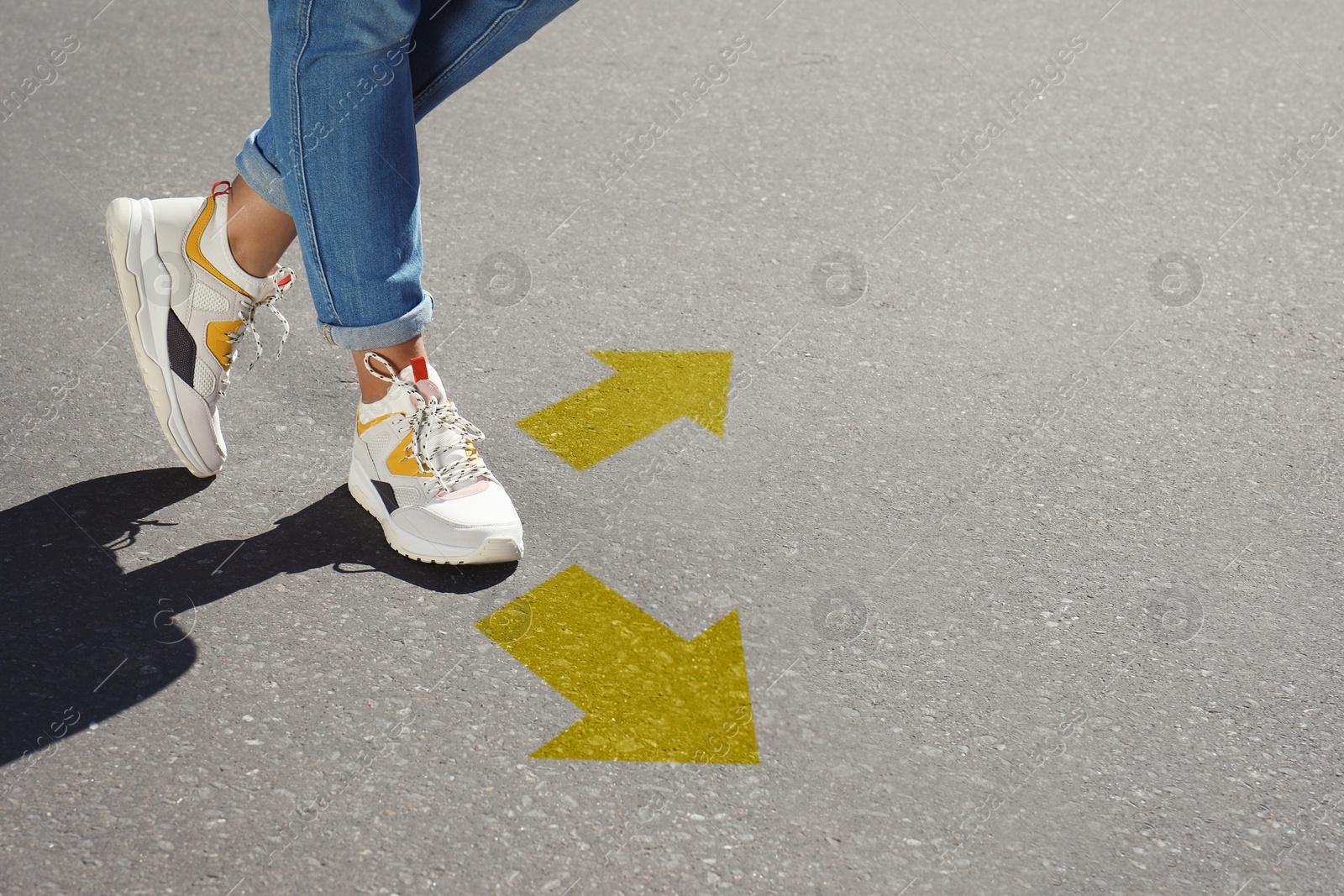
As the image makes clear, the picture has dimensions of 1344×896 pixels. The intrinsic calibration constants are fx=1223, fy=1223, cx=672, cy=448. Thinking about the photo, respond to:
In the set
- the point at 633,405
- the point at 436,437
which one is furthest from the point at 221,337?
the point at 633,405

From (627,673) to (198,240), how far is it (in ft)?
3.64

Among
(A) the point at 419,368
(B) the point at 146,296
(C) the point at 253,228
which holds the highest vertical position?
(C) the point at 253,228

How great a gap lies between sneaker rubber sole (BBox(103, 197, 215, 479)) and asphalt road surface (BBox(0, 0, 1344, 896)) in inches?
7.5

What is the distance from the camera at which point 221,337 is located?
2.28 metres

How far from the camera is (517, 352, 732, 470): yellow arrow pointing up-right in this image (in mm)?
2553

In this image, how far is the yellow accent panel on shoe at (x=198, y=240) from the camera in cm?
222

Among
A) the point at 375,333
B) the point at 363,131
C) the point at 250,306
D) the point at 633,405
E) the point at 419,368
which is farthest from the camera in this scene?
the point at 633,405

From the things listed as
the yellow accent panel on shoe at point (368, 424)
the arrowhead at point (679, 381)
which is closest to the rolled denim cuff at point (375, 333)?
the yellow accent panel on shoe at point (368, 424)

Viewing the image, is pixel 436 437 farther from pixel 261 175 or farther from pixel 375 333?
pixel 261 175

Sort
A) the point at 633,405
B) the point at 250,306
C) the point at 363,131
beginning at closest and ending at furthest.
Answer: the point at 363,131
the point at 250,306
the point at 633,405

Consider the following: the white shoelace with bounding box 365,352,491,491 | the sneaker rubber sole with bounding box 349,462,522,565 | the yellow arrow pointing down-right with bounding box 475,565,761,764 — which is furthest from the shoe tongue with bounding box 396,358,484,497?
the yellow arrow pointing down-right with bounding box 475,565,761,764

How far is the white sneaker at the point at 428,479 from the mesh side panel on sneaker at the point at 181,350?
0.32 meters

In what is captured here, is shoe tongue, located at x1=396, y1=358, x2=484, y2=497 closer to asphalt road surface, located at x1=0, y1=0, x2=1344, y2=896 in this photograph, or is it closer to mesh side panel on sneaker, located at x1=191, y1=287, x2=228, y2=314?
asphalt road surface, located at x1=0, y1=0, x2=1344, y2=896

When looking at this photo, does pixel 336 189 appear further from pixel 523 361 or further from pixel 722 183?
pixel 722 183
